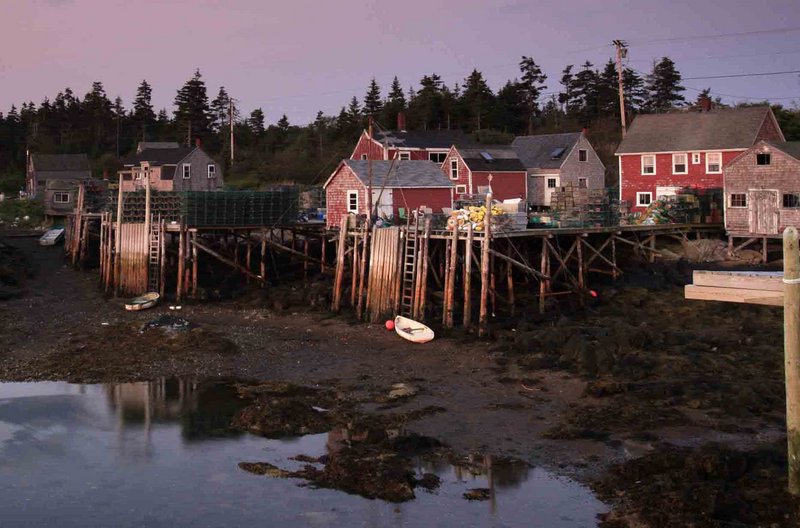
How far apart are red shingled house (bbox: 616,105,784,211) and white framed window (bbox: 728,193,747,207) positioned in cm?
462

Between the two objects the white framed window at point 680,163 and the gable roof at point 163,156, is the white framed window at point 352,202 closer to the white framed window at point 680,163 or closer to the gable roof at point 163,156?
the white framed window at point 680,163

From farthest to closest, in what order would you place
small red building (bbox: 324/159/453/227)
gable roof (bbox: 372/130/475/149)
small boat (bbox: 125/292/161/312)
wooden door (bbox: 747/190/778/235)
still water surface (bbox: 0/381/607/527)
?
gable roof (bbox: 372/130/475/149), wooden door (bbox: 747/190/778/235), small red building (bbox: 324/159/453/227), small boat (bbox: 125/292/161/312), still water surface (bbox: 0/381/607/527)

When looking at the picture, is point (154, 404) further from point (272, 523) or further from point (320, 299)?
point (320, 299)

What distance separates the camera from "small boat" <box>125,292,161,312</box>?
3350cm

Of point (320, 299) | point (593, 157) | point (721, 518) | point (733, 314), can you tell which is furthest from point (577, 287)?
point (593, 157)

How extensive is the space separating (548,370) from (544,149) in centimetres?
3730

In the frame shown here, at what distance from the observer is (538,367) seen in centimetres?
2402

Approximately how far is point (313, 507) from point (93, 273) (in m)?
31.4

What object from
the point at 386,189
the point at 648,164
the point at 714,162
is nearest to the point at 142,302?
the point at 386,189

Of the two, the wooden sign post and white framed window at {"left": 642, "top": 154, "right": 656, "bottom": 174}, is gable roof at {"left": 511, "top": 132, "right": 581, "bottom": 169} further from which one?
the wooden sign post

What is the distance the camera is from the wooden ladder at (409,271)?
100 ft

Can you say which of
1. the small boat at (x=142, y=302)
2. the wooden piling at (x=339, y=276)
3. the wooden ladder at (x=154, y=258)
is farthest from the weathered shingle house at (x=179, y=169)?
the wooden piling at (x=339, y=276)

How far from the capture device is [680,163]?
2012 inches

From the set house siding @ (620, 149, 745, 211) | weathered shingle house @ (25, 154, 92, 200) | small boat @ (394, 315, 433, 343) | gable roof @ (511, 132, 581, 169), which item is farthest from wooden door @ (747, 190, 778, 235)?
weathered shingle house @ (25, 154, 92, 200)
